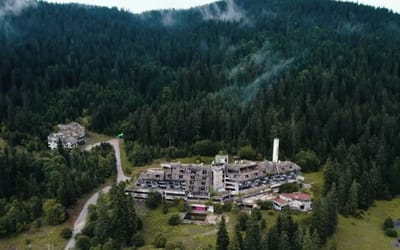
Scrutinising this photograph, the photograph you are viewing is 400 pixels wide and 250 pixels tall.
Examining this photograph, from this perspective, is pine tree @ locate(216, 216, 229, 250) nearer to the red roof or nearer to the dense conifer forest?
the dense conifer forest

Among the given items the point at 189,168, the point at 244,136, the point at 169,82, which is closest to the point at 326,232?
the point at 189,168

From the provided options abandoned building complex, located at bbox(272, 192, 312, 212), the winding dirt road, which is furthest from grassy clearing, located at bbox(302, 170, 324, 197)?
the winding dirt road

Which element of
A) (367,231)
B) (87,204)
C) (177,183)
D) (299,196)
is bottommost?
(367,231)

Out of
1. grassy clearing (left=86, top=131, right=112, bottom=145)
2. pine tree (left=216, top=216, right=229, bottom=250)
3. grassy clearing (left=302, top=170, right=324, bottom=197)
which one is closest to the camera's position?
pine tree (left=216, top=216, right=229, bottom=250)

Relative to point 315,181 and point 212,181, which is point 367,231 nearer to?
point 315,181

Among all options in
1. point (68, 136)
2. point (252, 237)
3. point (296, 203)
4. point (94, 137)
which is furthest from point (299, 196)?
point (94, 137)

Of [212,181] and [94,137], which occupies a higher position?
[212,181]

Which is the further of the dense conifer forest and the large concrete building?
the dense conifer forest
